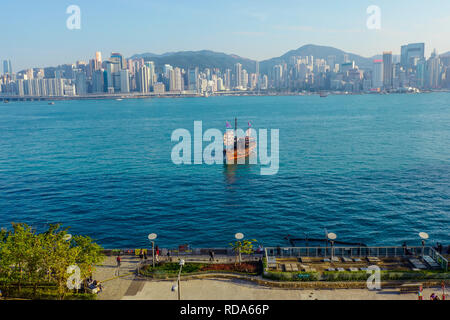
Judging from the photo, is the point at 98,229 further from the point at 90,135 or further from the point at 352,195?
the point at 90,135

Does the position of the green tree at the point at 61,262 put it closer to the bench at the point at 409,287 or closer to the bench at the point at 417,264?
the bench at the point at 409,287

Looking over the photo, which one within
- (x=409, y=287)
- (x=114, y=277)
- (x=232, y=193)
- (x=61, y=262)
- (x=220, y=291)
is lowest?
(x=232, y=193)

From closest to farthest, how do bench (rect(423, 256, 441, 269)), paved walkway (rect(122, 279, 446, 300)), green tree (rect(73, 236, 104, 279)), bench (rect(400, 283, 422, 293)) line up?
paved walkway (rect(122, 279, 446, 300))
bench (rect(400, 283, 422, 293))
green tree (rect(73, 236, 104, 279))
bench (rect(423, 256, 441, 269))

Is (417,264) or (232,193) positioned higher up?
(417,264)

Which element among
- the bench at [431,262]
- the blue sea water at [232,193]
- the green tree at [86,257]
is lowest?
the blue sea water at [232,193]

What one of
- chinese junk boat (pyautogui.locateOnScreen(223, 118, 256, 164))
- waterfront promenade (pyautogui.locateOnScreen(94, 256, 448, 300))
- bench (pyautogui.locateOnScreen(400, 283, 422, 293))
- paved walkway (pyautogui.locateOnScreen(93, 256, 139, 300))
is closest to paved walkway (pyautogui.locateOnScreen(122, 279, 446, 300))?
waterfront promenade (pyautogui.locateOnScreen(94, 256, 448, 300))

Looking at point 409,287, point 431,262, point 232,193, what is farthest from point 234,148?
point 409,287

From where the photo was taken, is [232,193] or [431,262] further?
[232,193]

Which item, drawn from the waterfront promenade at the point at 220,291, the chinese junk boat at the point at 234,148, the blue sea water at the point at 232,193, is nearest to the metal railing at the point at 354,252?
the waterfront promenade at the point at 220,291

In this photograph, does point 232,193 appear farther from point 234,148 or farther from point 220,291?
point 220,291

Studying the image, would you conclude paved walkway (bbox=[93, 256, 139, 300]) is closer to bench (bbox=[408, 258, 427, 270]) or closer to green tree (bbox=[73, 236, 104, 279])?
green tree (bbox=[73, 236, 104, 279])
